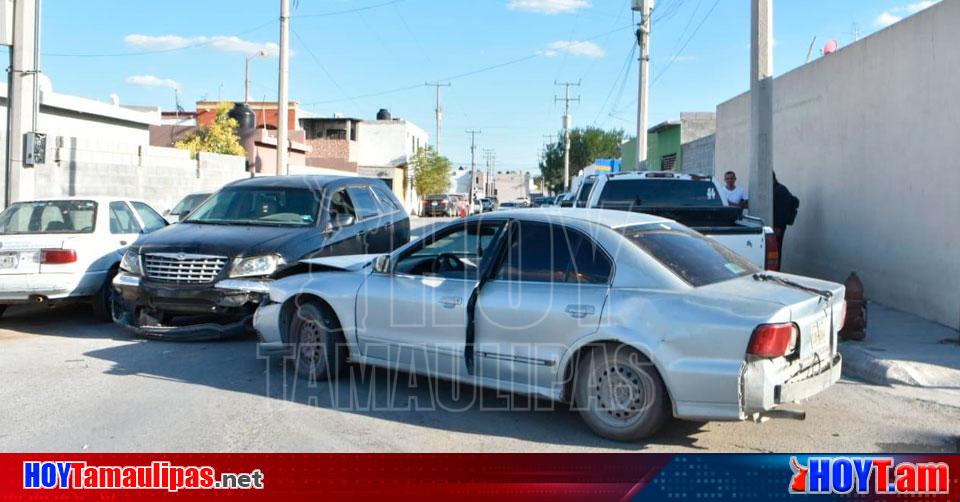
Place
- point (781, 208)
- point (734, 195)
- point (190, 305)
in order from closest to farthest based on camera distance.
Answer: point (190, 305) → point (781, 208) → point (734, 195)

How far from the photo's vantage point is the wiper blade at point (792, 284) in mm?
5727

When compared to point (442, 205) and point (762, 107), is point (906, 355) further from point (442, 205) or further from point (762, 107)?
point (442, 205)

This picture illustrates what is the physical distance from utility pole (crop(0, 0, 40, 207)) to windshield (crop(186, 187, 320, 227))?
623 centimetres

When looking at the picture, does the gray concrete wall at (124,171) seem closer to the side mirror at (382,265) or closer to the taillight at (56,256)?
the taillight at (56,256)

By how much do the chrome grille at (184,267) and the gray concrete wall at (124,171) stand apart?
10.1 meters

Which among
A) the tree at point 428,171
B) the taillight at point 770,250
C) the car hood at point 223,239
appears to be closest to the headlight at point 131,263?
the car hood at point 223,239

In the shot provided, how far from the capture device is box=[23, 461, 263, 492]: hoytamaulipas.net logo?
4.43 m

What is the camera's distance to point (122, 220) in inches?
438

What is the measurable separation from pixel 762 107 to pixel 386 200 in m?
5.57

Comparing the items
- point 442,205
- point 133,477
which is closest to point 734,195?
point 133,477

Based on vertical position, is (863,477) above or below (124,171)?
below

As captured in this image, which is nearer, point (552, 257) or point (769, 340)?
point (769, 340)

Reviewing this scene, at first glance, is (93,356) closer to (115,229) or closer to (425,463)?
(115,229)

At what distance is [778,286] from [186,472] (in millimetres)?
4027
